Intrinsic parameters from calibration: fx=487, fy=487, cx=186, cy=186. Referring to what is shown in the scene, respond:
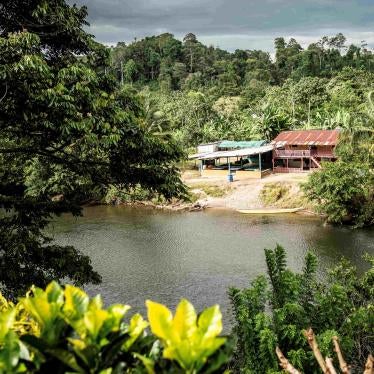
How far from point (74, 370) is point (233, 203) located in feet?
90.8

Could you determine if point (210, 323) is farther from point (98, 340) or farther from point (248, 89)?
point (248, 89)

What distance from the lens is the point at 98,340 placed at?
1.71 m

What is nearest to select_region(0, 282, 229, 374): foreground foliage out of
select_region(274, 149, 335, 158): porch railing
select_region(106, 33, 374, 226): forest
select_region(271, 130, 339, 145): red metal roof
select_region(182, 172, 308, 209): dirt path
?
A: select_region(106, 33, 374, 226): forest

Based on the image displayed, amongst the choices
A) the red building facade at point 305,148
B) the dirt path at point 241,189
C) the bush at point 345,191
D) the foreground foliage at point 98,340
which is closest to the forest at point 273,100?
Answer: the bush at point 345,191

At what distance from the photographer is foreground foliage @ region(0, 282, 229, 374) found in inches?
63.3

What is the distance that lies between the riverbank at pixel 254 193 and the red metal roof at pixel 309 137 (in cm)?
233

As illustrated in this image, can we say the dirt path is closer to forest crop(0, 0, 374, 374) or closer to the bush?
the bush

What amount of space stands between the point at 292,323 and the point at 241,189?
76.2 ft

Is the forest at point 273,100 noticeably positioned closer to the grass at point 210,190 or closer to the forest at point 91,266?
the forest at point 91,266

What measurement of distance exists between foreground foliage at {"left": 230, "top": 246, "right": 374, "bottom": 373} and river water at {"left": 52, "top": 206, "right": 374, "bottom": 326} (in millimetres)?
5063

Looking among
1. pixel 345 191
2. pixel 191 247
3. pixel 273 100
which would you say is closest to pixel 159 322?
pixel 191 247

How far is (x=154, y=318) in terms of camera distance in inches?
64.0

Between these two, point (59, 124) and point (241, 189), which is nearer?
point (59, 124)

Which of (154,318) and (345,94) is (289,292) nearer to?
(154,318)
